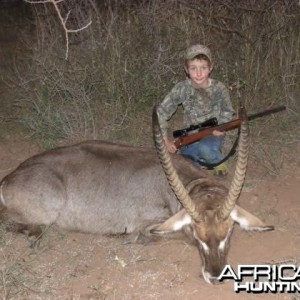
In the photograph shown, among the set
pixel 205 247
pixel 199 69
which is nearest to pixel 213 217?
pixel 205 247

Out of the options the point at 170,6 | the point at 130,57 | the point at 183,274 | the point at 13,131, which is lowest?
the point at 183,274

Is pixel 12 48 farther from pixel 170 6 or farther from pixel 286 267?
pixel 286 267

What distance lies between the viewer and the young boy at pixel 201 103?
5875 mm

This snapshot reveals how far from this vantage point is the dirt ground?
4.30 m

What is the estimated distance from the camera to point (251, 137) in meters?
6.79

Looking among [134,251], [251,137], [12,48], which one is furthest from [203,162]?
[12,48]

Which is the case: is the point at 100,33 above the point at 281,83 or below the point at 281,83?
above

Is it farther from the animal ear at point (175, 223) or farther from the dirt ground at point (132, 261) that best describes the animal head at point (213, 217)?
the dirt ground at point (132, 261)

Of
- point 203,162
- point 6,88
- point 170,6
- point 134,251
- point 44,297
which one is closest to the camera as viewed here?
point 44,297

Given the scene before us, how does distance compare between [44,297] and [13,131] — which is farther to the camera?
[13,131]

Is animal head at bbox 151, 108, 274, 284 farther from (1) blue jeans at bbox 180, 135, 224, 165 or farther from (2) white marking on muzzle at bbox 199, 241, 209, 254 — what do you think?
(1) blue jeans at bbox 180, 135, 224, 165

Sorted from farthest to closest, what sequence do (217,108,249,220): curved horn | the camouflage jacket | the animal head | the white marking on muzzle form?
the camouflage jacket
the white marking on muzzle
the animal head
(217,108,249,220): curved horn

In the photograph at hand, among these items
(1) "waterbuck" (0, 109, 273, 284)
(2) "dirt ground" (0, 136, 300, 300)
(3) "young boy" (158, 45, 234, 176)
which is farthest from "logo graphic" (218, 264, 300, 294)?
(3) "young boy" (158, 45, 234, 176)

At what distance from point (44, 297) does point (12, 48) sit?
25.2 feet
